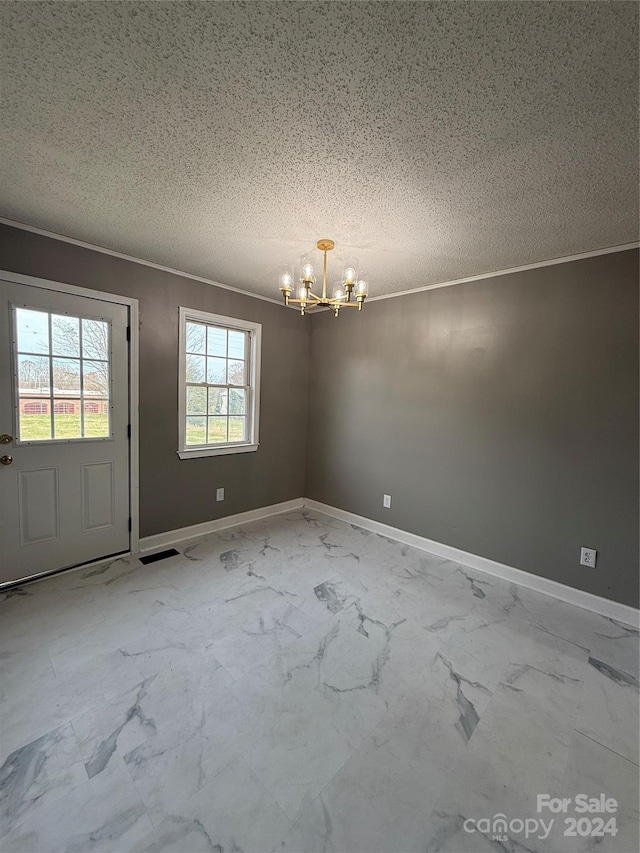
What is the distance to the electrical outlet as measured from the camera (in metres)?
2.56

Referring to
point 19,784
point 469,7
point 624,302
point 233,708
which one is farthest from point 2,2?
point 624,302

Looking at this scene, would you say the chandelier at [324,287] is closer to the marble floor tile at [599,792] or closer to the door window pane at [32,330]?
the door window pane at [32,330]

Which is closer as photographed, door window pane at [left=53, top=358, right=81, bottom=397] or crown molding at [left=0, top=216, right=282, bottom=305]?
crown molding at [left=0, top=216, right=282, bottom=305]

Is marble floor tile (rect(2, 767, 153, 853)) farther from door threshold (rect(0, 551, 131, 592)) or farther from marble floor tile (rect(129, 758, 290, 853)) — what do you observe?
door threshold (rect(0, 551, 131, 592))

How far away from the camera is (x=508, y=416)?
2949mm

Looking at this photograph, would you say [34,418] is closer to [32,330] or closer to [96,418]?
[96,418]

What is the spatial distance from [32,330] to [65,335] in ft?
0.64

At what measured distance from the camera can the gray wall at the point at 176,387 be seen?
2.70 meters

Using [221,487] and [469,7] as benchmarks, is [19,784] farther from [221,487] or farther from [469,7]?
[469,7]

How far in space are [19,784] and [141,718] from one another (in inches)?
16.4

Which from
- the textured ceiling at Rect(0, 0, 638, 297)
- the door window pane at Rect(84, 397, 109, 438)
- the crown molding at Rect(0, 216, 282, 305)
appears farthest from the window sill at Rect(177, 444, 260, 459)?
the textured ceiling at Rect(0, 0, 638, 297)

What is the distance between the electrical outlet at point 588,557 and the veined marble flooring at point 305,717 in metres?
0.34

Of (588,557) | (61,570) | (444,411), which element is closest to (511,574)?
(588,557)

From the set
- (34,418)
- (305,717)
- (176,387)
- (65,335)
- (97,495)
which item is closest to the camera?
(305,717)
